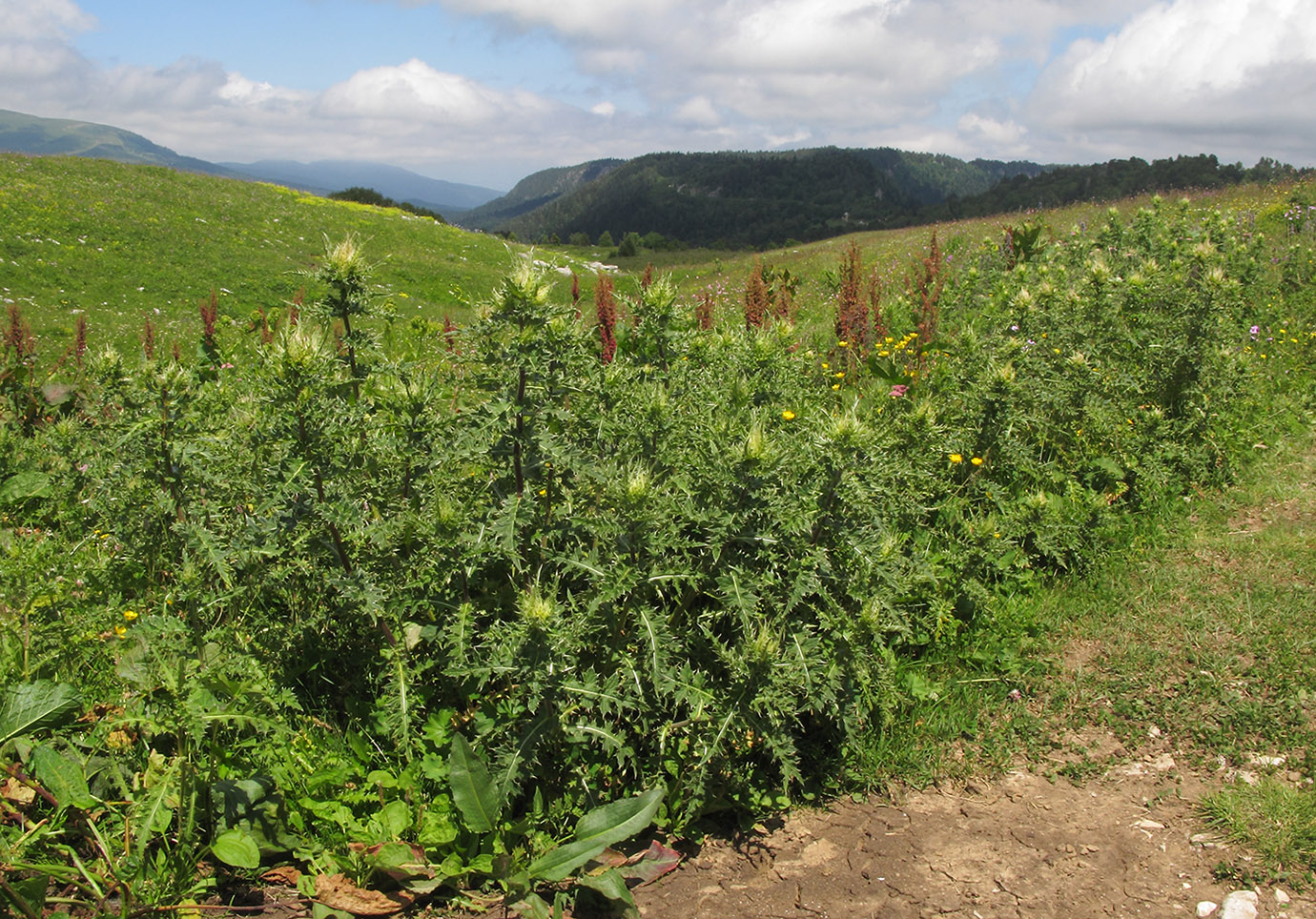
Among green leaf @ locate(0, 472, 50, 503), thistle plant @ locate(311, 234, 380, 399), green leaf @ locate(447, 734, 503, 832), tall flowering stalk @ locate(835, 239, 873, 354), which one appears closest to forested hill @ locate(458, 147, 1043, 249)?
tall flowering stalk @ locate(835, 239, 873, 354)

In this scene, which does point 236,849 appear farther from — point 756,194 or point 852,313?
point 756,194

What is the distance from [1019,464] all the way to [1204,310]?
212 cm

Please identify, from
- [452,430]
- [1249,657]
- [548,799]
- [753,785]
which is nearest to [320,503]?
[452,430]

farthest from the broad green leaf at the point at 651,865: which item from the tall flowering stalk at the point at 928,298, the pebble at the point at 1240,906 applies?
the tall flowering stalk at the point at 928,298

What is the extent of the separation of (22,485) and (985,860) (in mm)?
5147

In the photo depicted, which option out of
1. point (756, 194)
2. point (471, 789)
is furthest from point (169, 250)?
point (756, 194)

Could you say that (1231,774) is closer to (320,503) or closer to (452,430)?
(452,430)

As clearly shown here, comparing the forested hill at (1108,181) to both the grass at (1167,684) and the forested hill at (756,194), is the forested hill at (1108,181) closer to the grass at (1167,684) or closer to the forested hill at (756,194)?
the forested hill at (756,194)

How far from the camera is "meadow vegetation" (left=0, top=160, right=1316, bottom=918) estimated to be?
2531 millimetres

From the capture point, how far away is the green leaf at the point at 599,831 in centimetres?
248

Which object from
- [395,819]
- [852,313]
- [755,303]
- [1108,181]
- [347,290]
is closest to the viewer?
[395,819]

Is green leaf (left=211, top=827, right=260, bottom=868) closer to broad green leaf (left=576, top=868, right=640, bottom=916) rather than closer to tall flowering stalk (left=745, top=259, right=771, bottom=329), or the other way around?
broad green leaf (left=576, top=868, right=640, bottom=916)

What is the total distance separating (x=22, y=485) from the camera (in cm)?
408

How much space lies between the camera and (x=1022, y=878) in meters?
2.60
